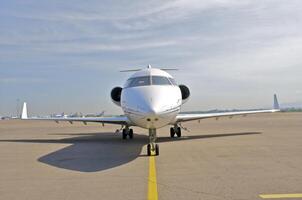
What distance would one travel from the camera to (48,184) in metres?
6.91

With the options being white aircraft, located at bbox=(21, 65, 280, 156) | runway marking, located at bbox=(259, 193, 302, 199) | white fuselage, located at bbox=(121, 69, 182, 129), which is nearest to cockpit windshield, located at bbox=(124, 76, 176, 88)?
white aircraft, located at bbox=(21, 65, 280, 156)

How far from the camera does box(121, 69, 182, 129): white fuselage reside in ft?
33.4

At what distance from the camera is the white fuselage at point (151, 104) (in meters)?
10.2

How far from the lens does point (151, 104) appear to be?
1027 centimetres

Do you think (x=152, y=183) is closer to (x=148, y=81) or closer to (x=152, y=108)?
(x=152, y=108)

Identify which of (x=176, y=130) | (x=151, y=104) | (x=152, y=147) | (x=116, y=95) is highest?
(x=116, y=95)

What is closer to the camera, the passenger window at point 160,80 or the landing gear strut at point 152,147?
the landing gear strut at point 152,147

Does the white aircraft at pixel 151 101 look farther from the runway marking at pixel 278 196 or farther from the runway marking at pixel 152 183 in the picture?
the runway marking at pixel 278 196

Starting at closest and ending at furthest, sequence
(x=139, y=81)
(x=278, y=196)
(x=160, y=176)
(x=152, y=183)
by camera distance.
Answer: (x=278, y=196) < (x=152, y=183) < (x=160, y=176) < (x=139, y=81)

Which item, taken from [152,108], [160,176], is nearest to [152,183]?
[160,176]

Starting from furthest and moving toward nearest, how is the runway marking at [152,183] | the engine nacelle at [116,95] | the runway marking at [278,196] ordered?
the engine nacelle at [116,95], the runway marking at [152,183], the runway marking at [278,196]

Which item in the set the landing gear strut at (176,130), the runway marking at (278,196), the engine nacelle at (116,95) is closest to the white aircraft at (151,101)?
the engine nacelle at (116,95)

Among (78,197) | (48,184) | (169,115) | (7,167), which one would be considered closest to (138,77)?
(169,115)

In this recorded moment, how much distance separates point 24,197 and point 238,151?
7616mm
